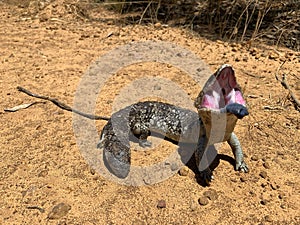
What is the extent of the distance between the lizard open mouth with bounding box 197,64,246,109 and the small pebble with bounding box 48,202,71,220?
1.19 meters

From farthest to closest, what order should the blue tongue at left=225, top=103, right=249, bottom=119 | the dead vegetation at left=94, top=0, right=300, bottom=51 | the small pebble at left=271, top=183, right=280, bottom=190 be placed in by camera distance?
the dead vegetation at left=94, top=0, right=300, bottom=51 < the small pebble at left=271, top=183, right=280, bottom=190 < the blue tongue at left=225, top=103, right=249, bottom=119

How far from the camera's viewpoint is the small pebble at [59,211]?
2588 millimetres

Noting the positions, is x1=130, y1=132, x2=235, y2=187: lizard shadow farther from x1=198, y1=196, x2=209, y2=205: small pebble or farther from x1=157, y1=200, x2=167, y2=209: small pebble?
x1=157, y1=200, x2=167, y2=209: small pebble

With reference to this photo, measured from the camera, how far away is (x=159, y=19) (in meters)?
6.02

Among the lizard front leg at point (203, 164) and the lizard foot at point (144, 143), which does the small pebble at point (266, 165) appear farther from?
the lizard foot at point (144, 143)

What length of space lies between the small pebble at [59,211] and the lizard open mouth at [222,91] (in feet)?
3.90

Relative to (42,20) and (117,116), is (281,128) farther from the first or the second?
(42,20)

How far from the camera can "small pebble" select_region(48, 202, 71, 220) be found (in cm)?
259

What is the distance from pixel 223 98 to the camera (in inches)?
94.9

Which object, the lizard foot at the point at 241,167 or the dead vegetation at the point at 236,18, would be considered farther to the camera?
the dead vegetation at the point at 236,18

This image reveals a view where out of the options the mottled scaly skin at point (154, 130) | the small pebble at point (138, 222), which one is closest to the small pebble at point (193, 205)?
the mottled scaly skin at point (154, 130)

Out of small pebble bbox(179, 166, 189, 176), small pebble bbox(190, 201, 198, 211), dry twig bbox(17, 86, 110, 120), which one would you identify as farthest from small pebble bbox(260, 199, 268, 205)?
dry twig bbox(17, 86, 110, 120)

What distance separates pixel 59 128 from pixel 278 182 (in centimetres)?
197

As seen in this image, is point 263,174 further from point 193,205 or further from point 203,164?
point 193,205
